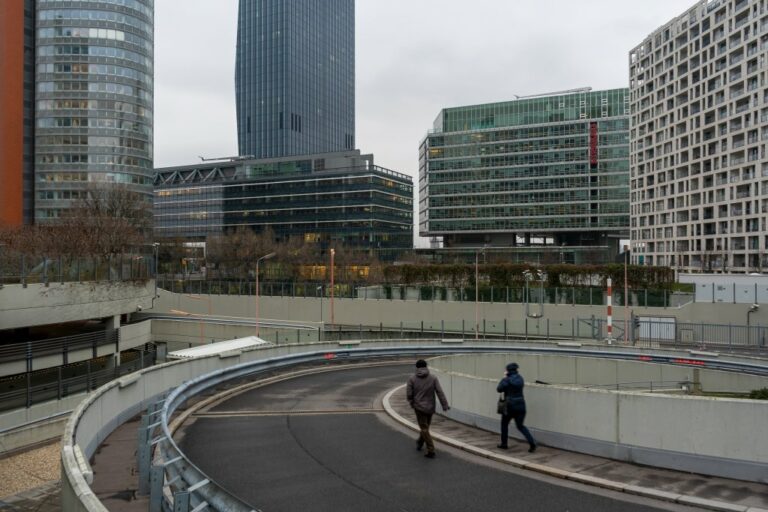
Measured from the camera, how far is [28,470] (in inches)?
752

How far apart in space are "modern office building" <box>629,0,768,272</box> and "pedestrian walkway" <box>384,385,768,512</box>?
8131 centimetres

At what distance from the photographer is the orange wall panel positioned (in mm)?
91125

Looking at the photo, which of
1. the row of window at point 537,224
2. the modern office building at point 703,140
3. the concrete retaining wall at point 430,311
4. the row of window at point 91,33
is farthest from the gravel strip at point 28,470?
the row of window at point 537,224

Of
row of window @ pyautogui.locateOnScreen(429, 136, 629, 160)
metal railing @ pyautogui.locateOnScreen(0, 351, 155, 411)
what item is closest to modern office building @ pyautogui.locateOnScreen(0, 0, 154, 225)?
row of window @ pyautogui.locateOnScreen(429, 136, 629, 160)

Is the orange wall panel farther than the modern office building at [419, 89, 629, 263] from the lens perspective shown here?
No

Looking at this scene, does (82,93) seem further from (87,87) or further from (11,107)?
(11,107)

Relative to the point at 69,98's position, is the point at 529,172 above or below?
below

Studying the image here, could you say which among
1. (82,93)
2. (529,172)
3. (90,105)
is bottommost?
(529,172)

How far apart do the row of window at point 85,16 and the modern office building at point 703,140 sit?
3510 inches

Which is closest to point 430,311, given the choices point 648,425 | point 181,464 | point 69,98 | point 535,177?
point 648,425

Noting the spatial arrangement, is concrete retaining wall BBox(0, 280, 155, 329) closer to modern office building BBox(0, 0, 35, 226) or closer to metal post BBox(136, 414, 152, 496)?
metal post BBox(136, 414, 152, 496)

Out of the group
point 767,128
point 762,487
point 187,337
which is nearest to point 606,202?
point 767,128

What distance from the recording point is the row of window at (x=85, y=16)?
Result: 9625 cm

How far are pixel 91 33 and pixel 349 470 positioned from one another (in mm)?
108149
